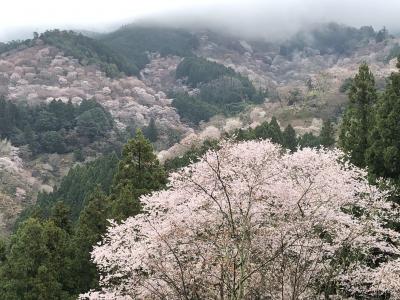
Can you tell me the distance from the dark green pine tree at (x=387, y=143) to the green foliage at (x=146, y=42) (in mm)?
122541

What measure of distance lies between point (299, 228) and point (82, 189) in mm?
35472

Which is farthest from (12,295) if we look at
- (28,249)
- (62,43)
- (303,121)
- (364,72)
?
(62,43)

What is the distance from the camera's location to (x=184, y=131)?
87.9 metres

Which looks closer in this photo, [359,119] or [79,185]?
[359,119]

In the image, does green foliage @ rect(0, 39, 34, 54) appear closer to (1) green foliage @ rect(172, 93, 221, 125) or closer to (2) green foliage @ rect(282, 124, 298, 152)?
(1) green foliage @ rect(172, 93, 221, 125)

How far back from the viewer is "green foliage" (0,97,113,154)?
6969cm

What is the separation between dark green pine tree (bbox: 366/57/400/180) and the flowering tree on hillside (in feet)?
21.4

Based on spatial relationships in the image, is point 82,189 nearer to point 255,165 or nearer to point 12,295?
point 12,295

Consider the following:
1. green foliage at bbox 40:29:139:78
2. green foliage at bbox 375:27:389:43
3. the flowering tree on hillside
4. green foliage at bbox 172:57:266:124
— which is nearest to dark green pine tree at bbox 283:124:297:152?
the flowering tree on hillside

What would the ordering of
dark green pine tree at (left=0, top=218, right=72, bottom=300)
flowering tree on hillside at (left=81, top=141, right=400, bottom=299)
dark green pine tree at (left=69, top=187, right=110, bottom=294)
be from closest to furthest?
1. flowering tree on hillside at (left=81, top=141, right=400, bottom=299)
2. dark green pine tree at (left=0, top=218, right=72, bottom=300)
3. dark green pine tree at (left=69, top=187, right=110, bottom=294)

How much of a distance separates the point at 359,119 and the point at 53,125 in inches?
2214

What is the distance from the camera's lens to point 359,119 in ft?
77.2

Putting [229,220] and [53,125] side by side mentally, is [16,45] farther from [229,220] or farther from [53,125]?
[229,220]

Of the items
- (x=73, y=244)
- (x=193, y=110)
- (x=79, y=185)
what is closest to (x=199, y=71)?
(x=193, y=110)
